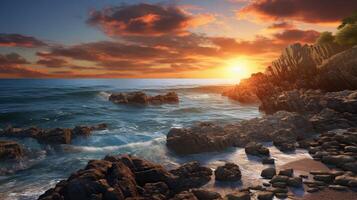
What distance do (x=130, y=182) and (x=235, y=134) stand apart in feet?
47.8

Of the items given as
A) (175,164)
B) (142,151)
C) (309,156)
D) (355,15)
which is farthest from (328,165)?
(355,15)

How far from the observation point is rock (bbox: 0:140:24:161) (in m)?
22.9

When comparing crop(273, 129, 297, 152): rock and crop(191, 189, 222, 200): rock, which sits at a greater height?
crop(273, 129, 297, 152): rock

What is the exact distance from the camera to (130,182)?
14422 millimetres

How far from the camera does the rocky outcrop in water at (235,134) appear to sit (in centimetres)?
2416

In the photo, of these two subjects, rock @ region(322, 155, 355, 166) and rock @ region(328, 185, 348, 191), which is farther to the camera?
rock @ region(322, 155, 355, 166)

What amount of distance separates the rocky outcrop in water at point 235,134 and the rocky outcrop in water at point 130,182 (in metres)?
6.34

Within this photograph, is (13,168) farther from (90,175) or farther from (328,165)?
(328,165)

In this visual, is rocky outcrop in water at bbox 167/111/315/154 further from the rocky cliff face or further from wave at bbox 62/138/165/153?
the rocky cliff face

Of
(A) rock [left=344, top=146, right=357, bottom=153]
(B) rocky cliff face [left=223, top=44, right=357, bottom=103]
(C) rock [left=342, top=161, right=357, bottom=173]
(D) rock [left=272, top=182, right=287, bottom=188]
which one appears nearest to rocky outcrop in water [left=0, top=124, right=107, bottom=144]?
(D) rock [left=272, top=182, right=287, bottom=188]

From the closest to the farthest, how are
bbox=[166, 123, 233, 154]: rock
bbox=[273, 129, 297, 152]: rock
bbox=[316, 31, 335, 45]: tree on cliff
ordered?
bbox=[273, 129, 297, 152]: rock < bbox=[166, 123, 233, 154]: rock < bbox=[316, 31, 335, 45]: tree on cliff

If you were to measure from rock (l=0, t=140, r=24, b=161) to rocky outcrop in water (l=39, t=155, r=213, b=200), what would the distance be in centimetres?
1029

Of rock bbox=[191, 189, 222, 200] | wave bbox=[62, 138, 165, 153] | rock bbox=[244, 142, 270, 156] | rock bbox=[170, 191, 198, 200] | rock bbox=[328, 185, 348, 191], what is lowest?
wave bbox=[62, 138, 165, 153]

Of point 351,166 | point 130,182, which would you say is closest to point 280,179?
point 351,166
